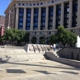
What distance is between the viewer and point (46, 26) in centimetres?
10319

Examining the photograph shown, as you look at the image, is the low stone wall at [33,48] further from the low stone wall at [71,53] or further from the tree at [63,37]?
the tree at [63,37]

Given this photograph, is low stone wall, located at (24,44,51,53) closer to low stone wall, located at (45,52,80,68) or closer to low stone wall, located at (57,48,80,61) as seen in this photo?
low stone wall, located at (45,52,80,68)

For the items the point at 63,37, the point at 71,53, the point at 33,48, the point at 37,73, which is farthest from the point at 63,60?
the point at 63,37

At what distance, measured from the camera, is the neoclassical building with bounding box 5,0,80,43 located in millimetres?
92625

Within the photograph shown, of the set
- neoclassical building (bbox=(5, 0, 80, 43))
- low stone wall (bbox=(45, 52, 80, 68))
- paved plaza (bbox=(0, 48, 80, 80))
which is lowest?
paved plaza (bbox=(0, 48, 80, 80))

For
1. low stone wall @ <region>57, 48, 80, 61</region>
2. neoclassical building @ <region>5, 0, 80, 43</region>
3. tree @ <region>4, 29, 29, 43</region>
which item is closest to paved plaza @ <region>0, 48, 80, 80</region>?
low stone wall @ <region>57, 48, 80, 61</region>

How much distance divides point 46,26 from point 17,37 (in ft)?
72.3

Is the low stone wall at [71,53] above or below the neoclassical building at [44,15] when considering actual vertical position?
below

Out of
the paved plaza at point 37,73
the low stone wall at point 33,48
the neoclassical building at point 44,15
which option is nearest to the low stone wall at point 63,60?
the paved plaza at point 37,73

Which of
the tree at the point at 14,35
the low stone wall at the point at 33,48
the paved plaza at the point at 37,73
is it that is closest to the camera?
the paved plaza at the point at 37,73

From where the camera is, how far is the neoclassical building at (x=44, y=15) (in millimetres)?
92625

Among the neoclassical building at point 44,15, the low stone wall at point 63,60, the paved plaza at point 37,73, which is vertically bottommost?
the paved plaza at point 37,73

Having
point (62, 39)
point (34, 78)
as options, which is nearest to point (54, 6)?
point (62, 39)

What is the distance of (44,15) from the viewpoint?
10656cm
